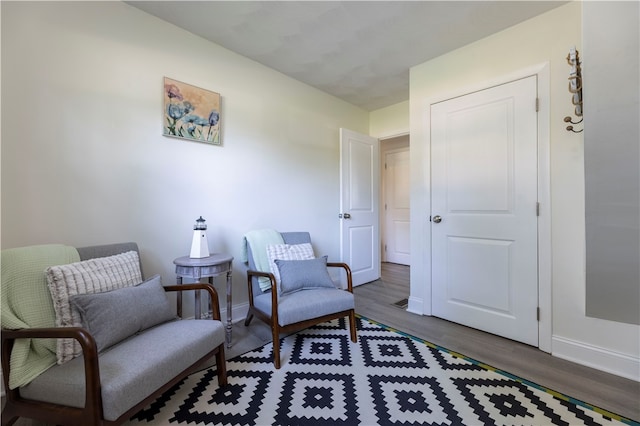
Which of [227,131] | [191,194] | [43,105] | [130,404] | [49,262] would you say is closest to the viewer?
[130,404]

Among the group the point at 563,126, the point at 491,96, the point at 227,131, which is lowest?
the point at 563,126

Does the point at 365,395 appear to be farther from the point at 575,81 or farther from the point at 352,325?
the point at 575,81

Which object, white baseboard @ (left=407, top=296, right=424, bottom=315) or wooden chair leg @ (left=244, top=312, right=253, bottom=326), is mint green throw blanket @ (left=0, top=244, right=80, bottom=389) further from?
white baseboard @ (left=407, top=296, right=424, bottom=315)

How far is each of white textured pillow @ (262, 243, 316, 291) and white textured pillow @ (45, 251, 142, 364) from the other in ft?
3.17

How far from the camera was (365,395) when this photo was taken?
4.83ft

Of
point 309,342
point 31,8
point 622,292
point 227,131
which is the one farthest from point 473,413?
point 31,8

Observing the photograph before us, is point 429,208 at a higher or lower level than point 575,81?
lower

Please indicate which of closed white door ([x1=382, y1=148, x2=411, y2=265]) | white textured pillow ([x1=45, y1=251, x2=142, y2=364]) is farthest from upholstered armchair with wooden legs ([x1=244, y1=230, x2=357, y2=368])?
closed white door ([x1=382, y1=148, x2=411, y2=265])

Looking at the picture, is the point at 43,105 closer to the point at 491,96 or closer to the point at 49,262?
the point at 49,262

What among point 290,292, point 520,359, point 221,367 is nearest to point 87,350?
point 221,367

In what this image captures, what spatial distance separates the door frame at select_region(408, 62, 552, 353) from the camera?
6.34ft

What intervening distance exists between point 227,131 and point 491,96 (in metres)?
2.31

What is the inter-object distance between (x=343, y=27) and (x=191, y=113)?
4.66ft

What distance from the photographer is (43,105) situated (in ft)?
5.17
